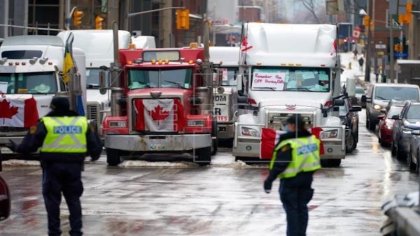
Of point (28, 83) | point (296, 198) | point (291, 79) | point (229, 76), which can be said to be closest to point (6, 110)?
point (28, 83)

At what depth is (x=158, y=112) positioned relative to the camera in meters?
26.7

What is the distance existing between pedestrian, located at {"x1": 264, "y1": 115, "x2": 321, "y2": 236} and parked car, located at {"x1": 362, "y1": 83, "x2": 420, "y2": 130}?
28585 mm

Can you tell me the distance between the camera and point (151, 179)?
23234 millimetres

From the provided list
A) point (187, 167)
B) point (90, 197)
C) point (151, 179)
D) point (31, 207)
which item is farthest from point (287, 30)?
point (31, 207)

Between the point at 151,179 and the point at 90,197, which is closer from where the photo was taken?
the point at 90,197

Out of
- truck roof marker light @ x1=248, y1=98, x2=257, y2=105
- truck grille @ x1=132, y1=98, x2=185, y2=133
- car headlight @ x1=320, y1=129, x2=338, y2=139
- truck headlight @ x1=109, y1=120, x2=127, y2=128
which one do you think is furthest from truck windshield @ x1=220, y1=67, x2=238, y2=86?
car headlight @ x1=320, y1=129, x2=338, y2=139

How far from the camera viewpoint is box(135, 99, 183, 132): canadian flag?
26.6 m

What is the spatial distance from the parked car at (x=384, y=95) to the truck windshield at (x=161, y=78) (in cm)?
1534

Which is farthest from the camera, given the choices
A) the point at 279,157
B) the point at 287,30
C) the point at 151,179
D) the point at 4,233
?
the point at 287,30

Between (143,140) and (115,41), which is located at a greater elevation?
(115,41)

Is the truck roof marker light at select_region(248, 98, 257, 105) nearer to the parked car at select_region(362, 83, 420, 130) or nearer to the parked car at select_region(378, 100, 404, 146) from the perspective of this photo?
the parked car at select_region(378, 100, 404, 146)

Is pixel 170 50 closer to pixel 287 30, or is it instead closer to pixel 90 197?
pixel 287 30

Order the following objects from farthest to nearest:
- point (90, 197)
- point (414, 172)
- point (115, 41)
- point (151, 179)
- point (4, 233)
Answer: point (115, 41) < point (414, 172) < point (151, 179) < point (90, 197) < point (4, 233)

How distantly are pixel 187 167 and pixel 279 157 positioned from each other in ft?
45.4
